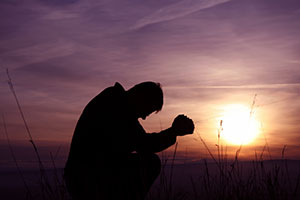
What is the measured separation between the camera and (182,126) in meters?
3.88

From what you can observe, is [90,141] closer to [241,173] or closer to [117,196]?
[117,196]

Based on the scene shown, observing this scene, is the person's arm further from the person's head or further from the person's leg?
the person's head

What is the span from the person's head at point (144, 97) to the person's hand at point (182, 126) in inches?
9.5

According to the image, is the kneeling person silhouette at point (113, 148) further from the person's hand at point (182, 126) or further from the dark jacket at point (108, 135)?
the person's hand at point (182, 126)

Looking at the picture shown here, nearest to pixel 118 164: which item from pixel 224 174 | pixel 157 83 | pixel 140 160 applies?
pixel 140 160

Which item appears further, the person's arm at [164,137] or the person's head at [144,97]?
the person's head at [144,97]

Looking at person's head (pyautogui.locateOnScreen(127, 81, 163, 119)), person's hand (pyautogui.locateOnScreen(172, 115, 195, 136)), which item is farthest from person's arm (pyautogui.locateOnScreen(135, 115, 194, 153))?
person's head (pyautogui.locateOnScreen(127, 81, 163, 119))

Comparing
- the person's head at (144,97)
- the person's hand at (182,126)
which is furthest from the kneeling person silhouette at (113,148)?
the person's hand at (182,126)

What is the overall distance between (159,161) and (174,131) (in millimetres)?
318

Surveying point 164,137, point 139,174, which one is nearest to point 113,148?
point 139,174

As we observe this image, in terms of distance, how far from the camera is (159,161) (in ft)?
13.0

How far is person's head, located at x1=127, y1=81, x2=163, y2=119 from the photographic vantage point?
3.80 metres

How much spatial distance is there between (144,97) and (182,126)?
0.44 metres

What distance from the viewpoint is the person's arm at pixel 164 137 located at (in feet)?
12.1
